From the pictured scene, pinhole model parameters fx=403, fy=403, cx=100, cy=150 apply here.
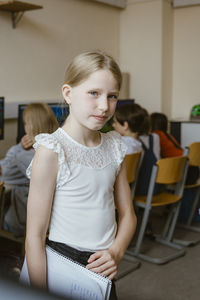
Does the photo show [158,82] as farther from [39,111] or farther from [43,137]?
[43,137]

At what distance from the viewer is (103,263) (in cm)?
100

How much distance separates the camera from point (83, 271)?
0.79 m

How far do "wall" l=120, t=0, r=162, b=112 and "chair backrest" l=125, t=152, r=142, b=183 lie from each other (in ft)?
6.83

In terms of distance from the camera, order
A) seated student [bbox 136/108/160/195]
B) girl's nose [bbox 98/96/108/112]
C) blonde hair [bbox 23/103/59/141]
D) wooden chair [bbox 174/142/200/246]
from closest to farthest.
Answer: girl's nose [bbox 98/96/108/112]
blonde hair [bbox 23/103/59/141]
seated student [bbox 136/108/160/195]
wooden chair [bbox 174/142/200/246]

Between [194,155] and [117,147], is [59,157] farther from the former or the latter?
[194,155]

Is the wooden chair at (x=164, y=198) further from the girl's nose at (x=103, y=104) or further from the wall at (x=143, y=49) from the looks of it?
the girl's nose at (x=103, y=104)

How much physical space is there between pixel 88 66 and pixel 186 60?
4.24m

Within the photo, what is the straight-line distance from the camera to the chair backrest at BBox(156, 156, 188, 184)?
2.94 metres

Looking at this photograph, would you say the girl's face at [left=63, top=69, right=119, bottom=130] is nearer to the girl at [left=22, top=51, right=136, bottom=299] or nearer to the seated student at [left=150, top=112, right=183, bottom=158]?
the girl at [left=22, top=51, right=136, bottom=299]

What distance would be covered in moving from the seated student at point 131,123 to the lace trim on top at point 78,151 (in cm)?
198

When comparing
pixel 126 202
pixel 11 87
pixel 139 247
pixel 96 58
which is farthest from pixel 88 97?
pixel 11 87

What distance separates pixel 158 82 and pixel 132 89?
1.17 ft

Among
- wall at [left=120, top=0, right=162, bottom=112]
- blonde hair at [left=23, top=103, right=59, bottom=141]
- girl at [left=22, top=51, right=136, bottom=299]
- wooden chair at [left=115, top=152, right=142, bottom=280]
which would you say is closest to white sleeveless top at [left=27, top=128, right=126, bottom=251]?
girl at [left=22, top=51, right=136, bottom=299]

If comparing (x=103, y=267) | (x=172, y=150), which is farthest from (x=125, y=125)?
(x=103, y=267)
